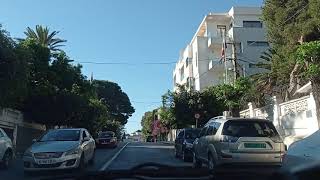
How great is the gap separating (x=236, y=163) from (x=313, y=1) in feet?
49.0

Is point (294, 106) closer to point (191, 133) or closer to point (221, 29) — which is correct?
point (191, 133)

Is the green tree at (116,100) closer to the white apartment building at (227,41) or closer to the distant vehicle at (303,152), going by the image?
the white apartment building at (227,41)

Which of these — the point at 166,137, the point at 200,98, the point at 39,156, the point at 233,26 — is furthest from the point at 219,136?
the point at 166,137

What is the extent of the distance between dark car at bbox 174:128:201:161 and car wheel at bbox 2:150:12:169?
23.3 feet

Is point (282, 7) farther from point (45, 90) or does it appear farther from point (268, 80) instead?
point (45, 90)

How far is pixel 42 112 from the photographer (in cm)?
3581

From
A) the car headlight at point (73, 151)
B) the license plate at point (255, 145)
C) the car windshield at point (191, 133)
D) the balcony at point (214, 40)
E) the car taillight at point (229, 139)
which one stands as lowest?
the car headlight at point (73, 151)

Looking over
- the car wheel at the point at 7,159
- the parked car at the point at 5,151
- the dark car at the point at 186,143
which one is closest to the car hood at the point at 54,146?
the parked car at the point at 5,151

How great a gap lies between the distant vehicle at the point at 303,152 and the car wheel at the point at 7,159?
1437cm

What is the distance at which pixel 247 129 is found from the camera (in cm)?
1352

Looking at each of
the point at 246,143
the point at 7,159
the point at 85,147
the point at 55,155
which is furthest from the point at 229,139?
the point at 7,159

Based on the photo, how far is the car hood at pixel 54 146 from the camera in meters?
15.9

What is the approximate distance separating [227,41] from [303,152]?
163 ft

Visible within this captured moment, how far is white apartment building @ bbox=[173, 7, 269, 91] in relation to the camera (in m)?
54.7
